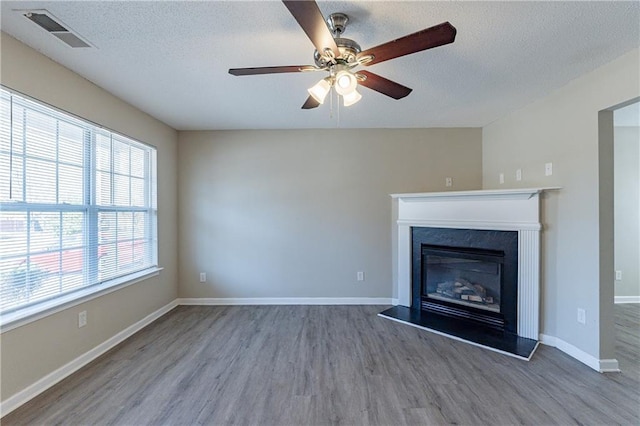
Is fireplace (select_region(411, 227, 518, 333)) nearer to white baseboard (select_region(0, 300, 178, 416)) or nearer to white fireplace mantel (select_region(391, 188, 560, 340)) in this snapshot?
white fireplace mantel (select_region(391, 188, 560, 340))

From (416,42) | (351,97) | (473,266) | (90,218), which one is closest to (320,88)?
(351,97)

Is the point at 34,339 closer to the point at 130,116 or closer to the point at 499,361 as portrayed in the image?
the point at 130,116

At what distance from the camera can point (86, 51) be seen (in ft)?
6.62

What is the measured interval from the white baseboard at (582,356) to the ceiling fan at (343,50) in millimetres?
2676

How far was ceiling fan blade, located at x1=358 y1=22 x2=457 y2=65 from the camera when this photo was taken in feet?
4.15

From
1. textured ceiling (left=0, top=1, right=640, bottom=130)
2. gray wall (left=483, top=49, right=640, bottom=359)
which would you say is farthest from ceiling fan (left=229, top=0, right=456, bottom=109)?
gray wall (left=483, top=49, right=640, bottom=359)

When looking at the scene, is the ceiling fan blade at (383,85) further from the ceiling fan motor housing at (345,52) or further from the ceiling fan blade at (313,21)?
the ceiling fan blade at (313,21)

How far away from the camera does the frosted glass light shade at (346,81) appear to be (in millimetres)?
1570

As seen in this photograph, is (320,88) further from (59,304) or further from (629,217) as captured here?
(629,217)

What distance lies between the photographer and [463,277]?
135 inches

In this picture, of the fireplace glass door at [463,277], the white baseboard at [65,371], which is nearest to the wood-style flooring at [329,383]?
the white baseboard at [65,371]

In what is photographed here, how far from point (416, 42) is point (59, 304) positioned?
300cm

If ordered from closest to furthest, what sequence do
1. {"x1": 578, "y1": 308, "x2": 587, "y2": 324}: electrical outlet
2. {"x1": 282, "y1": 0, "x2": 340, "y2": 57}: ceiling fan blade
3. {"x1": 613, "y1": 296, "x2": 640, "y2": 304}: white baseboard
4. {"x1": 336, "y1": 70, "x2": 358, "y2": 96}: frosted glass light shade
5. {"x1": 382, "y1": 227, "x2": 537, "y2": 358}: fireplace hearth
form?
{"x1": 282, "y1": 0, "x2": 340, "y2": 57}: ceiling fan blade < {"x1": 336, "y1": 70, "x2": 358, "y2": 96}: frosted glass light shade < {"x1": 578, "y1": 308, "x2": 587, "y2": 324}: electrical outlet < {"x1": 382, "y1": 227, "x2": 537, "y2": 358}: fireplace hearth < {"x1": 613, "y1": 296, "x2": 640, "y2": 304}: white baseboard

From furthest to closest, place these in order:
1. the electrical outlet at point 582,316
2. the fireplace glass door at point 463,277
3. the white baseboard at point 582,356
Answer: the fireplace glass door at point 463,277 < the electrical outlet at point 582,316 < the white baseboard at point 582,356
